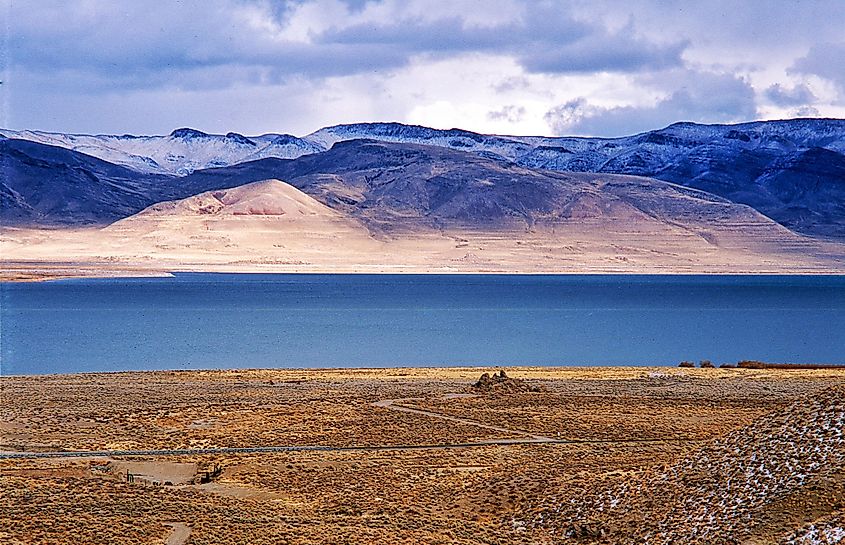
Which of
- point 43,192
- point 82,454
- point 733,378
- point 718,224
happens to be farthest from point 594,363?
point 43,192

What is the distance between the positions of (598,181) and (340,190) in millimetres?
43507

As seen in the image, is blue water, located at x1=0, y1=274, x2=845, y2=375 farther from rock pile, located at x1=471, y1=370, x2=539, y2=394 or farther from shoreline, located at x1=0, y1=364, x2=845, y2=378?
rock pile, located at x1=471, y1=370, x2=539, y2=394

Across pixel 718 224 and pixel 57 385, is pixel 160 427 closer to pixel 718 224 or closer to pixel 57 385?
pixel 57 385

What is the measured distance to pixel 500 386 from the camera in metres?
30.2

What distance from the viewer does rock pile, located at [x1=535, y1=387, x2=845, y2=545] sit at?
13.4 m

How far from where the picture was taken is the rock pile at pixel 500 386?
2988cm

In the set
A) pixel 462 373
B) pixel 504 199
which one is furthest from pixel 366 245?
pixel 462 373

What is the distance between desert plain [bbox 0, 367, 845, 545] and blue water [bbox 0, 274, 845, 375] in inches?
641

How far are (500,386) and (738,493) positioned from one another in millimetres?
15842

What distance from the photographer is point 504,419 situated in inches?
1008

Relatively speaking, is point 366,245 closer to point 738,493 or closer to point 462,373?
point 462,373

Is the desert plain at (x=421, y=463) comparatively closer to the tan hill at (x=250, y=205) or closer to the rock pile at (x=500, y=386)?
the rock pile at (x=500, y=386)

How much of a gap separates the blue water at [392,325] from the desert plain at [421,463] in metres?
16.3

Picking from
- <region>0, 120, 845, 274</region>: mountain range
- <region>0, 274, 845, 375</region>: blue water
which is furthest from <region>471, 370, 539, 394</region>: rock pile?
<region>0, 120, 845, 274</region>: mountain range
